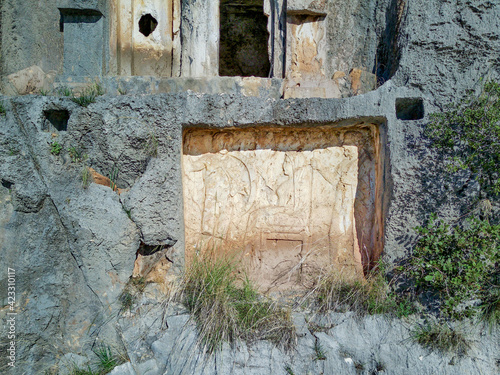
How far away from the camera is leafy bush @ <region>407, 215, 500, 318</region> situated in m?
3.65

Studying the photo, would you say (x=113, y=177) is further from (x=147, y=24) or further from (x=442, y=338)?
(x=442, y=338)

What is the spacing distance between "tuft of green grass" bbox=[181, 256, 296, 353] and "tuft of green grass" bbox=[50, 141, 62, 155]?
1.49 meters

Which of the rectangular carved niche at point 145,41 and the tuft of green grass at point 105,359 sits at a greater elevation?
the rectangular carved niche at point 145,41

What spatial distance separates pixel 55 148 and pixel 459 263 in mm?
3320

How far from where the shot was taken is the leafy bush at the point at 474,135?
12.3ft

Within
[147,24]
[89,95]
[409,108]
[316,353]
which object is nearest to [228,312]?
[316,353]

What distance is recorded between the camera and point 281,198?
4312 mm

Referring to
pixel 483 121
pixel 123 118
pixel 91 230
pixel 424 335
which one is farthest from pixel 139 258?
pixel 483 121

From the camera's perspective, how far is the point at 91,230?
3924 mm

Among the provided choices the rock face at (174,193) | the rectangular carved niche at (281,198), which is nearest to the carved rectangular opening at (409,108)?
the rock face at (174,193)

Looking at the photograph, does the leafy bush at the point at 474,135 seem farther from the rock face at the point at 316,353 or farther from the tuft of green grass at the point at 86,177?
the tuft of green grass at the point at 86,177

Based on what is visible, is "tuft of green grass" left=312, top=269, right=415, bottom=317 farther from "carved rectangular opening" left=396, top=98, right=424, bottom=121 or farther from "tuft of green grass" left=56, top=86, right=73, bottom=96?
"tuft of green grass" left=56, top=86, right=73, bottom=96

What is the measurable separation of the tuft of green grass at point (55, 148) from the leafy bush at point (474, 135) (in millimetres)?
2995

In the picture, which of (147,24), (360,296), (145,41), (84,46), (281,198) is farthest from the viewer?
(147,24)
